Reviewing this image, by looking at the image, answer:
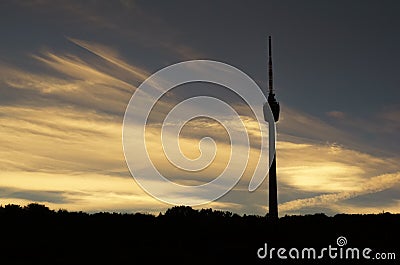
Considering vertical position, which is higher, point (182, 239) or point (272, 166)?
point (272, 166)

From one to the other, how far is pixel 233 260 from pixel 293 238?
496 inches

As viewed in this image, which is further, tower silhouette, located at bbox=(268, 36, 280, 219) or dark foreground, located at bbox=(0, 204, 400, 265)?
tower silhouette, located at bbox=(268, 36, 280, 219)

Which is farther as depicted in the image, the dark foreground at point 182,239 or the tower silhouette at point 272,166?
the tower silhouette at point 272,166

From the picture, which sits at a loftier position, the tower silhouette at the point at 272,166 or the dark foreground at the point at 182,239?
the tower silhouette at the point at 272,166

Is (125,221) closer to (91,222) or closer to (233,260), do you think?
(91,222)

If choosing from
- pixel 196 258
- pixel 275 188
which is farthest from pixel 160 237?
pixel 275 188

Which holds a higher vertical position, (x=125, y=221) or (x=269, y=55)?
(x=269, y=55)

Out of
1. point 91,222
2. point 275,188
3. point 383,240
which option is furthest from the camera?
point 275,188

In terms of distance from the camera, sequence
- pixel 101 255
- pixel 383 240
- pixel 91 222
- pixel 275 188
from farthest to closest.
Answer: pixel 275 188
pixel 91 222
pixel 383 240
pixel 101 255

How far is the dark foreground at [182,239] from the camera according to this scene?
4922 cm

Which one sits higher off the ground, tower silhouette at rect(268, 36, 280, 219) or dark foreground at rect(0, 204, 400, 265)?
tower silhouette at rect(268, 36, 280, 219)

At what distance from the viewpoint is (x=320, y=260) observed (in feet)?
163

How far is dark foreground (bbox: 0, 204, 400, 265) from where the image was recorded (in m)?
49.2

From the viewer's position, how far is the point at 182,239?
58938 mm
